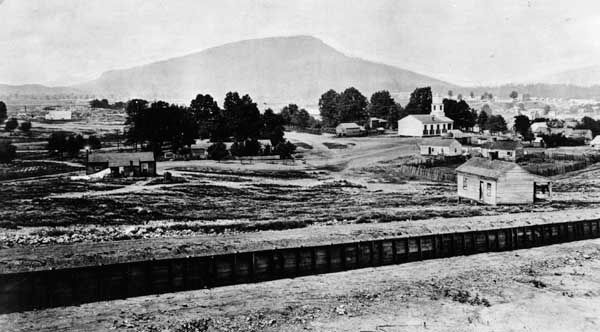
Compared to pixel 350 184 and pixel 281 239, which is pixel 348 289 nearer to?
pixel 281 239

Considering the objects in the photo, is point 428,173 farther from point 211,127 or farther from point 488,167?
point 211,127

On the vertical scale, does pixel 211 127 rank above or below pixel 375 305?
above

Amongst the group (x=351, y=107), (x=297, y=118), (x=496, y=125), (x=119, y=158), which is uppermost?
A: (x=351, y=107)

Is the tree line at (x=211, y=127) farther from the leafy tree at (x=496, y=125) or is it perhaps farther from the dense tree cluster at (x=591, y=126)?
the dense tree cluster at (x=591, y=126)

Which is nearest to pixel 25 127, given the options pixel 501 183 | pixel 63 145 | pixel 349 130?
pixel 63 145

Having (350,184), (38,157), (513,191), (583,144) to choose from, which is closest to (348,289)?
(513,191)

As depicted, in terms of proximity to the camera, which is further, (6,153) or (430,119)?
(430,119)

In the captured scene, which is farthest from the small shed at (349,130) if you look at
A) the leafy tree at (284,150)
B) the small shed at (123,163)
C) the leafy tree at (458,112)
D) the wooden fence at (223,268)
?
the wooden fence at (223,268)
